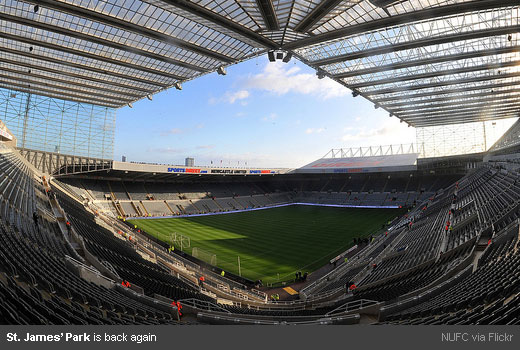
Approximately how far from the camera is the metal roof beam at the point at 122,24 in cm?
1772

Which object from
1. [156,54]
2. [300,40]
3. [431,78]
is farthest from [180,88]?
[431,78]

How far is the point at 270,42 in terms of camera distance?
23812mm

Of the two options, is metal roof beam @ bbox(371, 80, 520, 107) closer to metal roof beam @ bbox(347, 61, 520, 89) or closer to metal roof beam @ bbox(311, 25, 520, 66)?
metal roof beam @ bbox(347, 61, 520, 89)

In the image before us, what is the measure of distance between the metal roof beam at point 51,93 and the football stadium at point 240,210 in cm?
32

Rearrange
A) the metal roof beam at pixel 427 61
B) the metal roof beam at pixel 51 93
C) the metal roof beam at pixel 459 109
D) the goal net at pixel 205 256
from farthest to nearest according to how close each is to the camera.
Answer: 1. the metal roof beam at pixel 459 109
2. the metal roof beam at pixel 51 93
3. the goal net at pixel 205 256
4. the metal roof beam at pixel 427 61

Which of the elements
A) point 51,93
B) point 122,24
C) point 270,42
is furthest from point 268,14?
point 51,93

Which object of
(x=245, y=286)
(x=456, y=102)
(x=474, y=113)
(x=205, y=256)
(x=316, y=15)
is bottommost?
(x=245, y=286)

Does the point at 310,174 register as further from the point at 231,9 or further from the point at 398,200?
the point at 231,9

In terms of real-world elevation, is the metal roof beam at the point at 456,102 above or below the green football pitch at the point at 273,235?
above

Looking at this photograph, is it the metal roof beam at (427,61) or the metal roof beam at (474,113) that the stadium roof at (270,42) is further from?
the metal roof beam at (474,113)

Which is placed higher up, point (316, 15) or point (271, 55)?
point (271, 55)

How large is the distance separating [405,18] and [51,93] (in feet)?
150

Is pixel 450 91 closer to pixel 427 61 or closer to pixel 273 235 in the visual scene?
pixel 427 61

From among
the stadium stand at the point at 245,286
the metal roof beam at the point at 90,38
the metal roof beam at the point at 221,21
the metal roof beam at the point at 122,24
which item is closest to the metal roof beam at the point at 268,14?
the metal roof beam at the point at 221,21
